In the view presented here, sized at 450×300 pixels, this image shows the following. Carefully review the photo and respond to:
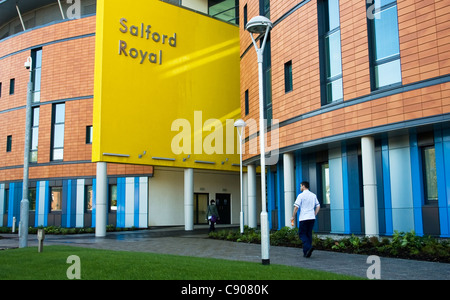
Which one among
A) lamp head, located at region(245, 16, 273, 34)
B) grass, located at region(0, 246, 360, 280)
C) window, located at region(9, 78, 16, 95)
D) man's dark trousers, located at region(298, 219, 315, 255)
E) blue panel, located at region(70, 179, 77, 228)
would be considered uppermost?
window, located at region(9, 78, 16, 95)

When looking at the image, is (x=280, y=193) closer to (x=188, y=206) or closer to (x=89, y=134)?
(x=188, y=206)

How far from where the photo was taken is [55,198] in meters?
33.8

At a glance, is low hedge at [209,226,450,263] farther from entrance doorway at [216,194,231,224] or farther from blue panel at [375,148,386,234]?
entrance doorway at [216,194,231,224]

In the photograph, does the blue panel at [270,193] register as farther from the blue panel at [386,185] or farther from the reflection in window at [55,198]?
the reflection in window at [55,198]

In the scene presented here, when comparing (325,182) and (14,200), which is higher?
(325,182)

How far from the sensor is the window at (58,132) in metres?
33.3

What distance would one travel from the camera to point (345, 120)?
51.1 feet

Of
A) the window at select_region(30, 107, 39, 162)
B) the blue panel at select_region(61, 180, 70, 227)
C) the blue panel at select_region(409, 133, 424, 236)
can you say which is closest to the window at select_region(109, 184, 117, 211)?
the blue panel at select_region(61, 180, 70, 227)

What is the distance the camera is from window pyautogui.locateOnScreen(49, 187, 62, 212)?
3366cm

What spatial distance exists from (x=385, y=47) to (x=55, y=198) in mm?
27226

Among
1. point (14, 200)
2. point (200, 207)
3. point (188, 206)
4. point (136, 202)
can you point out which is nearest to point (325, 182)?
point (188, 206)

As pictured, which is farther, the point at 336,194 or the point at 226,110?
the point at 226,110

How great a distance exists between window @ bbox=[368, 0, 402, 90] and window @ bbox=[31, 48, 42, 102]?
2699 centimetres

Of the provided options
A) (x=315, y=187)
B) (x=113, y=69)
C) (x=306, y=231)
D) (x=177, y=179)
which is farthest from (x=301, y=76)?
(x=177, y=179)
